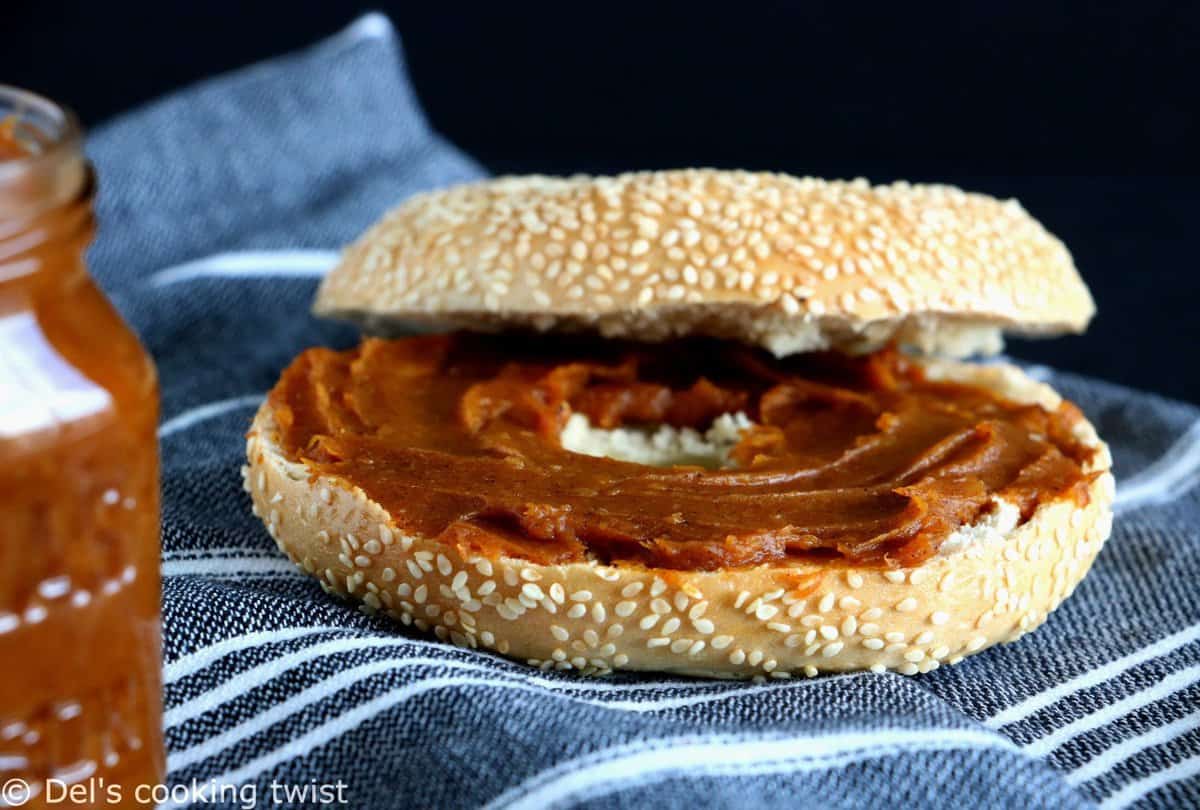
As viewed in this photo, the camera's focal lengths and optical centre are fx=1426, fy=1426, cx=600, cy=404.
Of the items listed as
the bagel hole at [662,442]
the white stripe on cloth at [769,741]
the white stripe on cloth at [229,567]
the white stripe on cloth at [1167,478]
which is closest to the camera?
the white stripe on cloth at [769,741]

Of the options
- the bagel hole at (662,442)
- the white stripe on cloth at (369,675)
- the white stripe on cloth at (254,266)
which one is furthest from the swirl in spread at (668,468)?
the white stripe on cloth at (254,266)

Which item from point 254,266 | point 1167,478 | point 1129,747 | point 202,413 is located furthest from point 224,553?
point 1167,478

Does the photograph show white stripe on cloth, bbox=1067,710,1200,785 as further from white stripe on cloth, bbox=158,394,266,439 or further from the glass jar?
white stripe on cloth, bbox=158,394,266,439

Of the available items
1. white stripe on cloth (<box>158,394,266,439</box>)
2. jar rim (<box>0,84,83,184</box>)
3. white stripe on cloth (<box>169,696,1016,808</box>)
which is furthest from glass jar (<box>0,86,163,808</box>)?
white stripe on cloth (<box>158,394,266,439</box>)

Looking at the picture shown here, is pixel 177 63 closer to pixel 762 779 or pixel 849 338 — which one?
pixel 849 338

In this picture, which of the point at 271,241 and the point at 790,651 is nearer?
the point at 790,651

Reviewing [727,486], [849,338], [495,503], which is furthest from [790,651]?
[849,338]

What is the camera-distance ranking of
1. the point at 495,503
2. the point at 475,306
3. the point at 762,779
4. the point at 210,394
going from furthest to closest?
the point at 210,394
the point at 475,306
the point at 495,503
the point at 762,779

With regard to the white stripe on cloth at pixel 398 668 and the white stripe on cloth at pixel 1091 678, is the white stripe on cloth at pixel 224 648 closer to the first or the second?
the white stripe on cloth at pixel 398 668
